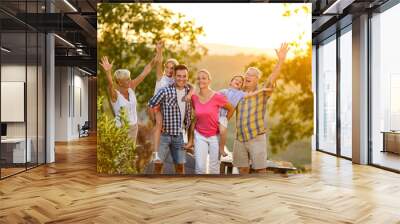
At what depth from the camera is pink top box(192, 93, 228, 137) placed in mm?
6957

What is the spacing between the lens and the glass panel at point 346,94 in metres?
9.47

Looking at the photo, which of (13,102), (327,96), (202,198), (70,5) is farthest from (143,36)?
(327,96)

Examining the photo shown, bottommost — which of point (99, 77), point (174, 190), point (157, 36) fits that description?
point (174, 190)

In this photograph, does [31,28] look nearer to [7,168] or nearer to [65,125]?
[7,168]

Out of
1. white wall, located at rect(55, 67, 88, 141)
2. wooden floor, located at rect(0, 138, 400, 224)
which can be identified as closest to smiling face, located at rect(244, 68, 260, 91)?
wooden floor, located at rect(0, 138, 400, 224)

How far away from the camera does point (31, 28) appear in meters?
7.77

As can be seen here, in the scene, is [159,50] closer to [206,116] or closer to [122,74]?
[122,74]

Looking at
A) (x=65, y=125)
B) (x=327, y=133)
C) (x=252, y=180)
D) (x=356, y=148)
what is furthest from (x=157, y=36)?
(x=65, y=125)

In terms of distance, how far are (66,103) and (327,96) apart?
405 inches

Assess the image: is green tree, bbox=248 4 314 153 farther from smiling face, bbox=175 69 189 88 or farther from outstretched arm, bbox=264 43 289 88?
smiling face, bbox=175 69 189 88

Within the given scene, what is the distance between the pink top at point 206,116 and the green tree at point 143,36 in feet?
2.08

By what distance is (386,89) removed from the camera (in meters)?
7.91

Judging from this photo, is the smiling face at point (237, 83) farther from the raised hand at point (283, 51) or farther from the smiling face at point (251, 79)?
the raised hand at point (283, 51)

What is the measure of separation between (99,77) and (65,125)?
10305 millimetres
